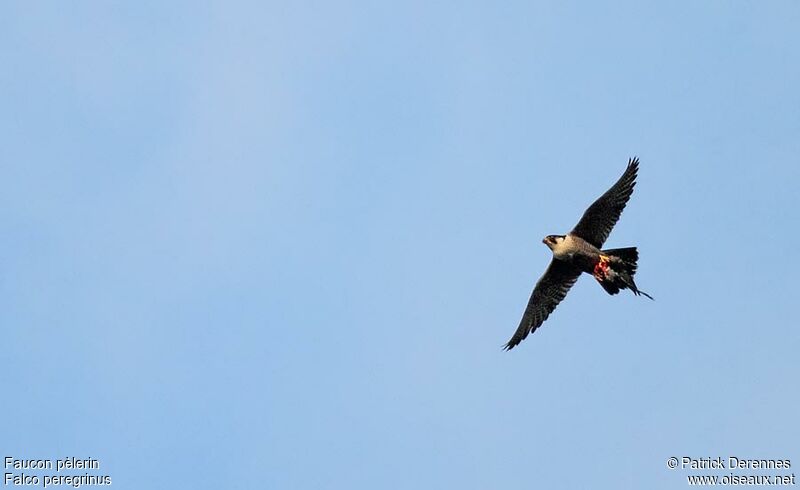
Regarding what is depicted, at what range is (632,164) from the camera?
25.9m

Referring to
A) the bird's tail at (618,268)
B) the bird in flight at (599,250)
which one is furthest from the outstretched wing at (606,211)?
the bird's tail at (618,268)

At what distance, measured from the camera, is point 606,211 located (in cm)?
2583

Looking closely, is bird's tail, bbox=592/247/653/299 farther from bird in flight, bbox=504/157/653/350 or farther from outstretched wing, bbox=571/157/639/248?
outstretched wing, bbox=571/157/639/248

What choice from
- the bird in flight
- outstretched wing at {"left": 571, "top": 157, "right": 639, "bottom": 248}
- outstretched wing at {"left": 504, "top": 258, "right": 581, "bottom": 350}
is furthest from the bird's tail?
outstretched wing at {"left": 504, "top": 258, "right": 581, "bottom": 350}

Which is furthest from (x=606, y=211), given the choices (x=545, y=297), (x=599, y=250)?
(x=545, y=297)

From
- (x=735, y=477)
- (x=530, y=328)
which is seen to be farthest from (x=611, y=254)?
(x=735, y=477)

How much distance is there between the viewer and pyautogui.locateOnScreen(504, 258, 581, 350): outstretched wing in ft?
88.6

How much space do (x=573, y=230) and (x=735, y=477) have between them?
21.2 feet

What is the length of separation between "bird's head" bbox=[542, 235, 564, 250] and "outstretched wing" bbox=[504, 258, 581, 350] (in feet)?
2.56

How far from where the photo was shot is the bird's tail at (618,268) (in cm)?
2512

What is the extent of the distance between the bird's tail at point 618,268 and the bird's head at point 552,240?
1038 mm

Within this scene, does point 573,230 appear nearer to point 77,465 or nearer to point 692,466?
point 692,466

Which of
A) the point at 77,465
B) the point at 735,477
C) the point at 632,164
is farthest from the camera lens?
the point at 632,164

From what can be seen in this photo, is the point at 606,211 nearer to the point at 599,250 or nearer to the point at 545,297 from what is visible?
the point at 599,250
